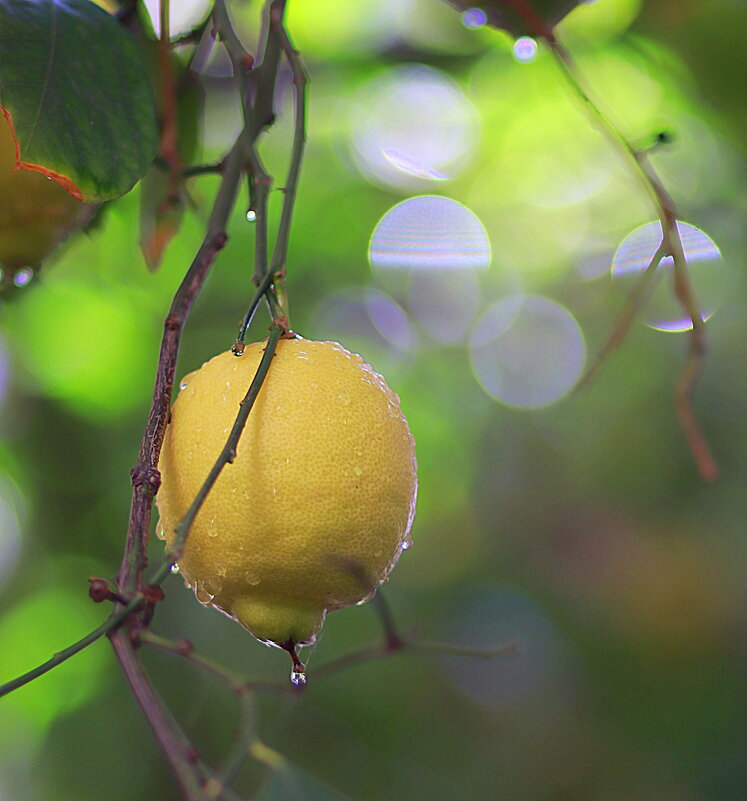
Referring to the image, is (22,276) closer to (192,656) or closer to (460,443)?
(192,656)

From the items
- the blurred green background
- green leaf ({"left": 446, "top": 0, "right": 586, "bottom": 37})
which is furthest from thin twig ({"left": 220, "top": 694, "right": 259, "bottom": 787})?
the blurred green background

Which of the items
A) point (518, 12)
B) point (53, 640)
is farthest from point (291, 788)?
point (53, 640)

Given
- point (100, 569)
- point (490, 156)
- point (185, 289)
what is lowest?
point (100, 569)

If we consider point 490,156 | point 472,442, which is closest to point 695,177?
point 490,156

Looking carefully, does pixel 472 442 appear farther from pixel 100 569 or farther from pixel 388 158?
pixel 100 569

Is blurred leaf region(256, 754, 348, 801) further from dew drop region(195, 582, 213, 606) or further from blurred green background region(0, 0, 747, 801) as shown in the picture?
blurred green background region(0, 0, 747, 801)

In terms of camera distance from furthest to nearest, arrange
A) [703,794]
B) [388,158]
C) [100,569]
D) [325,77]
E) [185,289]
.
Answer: [388,158]
[703,794]
[100,569]
[325,77]
[185,289]
